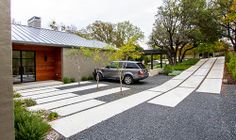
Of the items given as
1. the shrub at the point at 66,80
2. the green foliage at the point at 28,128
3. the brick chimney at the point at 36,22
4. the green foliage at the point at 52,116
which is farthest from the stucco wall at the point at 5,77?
the brick chimney at the point at 36,22

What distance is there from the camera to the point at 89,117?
5.28 metres

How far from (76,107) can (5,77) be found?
3.89 meters

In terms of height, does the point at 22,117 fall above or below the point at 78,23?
below

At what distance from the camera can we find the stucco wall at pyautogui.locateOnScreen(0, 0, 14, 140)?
266cm

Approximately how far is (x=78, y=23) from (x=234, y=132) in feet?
118

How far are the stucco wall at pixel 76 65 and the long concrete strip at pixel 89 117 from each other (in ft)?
23.6

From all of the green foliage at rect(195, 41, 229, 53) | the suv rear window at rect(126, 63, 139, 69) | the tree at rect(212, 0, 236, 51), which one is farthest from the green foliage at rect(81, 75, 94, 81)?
the green foliage at rect(195, 41, 229, 53)

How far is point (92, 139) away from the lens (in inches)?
153

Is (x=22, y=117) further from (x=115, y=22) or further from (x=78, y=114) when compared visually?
(x=115, y=22)

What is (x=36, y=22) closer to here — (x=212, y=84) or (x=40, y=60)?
(x=40, y=60)

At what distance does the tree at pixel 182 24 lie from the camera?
20.9 metres

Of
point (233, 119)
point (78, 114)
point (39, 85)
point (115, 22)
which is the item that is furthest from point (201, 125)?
point (115, 22)

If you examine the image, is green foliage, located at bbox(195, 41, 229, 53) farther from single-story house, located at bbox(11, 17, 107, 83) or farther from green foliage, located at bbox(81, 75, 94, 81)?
single-story house, located at bbox(11, 17, 107, 83)

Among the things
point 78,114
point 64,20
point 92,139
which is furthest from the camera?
point 64,20
